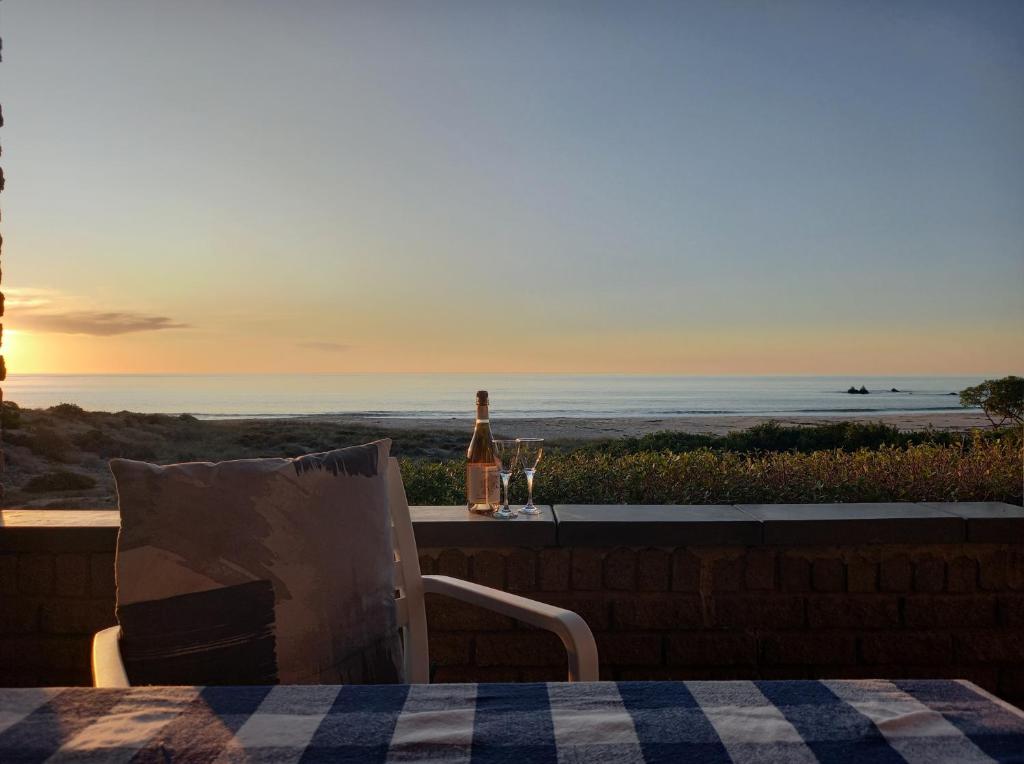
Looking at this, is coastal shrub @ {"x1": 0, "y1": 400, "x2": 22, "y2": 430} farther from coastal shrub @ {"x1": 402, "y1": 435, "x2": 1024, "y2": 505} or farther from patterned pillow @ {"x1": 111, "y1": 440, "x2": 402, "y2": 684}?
patterned pillow @ {"x1": 111, "y1": 440, "x2": 402, "y2": 684}

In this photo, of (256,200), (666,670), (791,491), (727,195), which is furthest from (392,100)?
(666,670)

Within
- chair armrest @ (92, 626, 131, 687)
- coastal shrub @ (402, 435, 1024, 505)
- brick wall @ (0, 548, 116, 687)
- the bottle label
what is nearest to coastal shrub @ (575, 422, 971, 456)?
coastal shrub @ (402, 435, 1024, 505)

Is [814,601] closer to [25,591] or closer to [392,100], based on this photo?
[25,591]

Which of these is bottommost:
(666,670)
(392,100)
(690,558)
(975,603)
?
(666,670)

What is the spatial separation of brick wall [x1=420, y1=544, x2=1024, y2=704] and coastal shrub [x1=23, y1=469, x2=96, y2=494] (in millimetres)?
2122

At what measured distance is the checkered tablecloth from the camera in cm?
73

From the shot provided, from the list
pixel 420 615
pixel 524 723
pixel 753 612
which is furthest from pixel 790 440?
pixel 524 723

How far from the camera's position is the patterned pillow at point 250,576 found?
1.32 meters

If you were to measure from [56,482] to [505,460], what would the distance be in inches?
95.2

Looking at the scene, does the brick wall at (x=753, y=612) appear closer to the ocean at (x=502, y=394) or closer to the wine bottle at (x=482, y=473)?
the wine bottle at (x=482, y=473)

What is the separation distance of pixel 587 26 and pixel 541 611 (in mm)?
4145

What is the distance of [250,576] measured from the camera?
1365mm

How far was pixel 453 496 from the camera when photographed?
285cm

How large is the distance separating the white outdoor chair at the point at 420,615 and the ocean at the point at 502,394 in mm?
13940
